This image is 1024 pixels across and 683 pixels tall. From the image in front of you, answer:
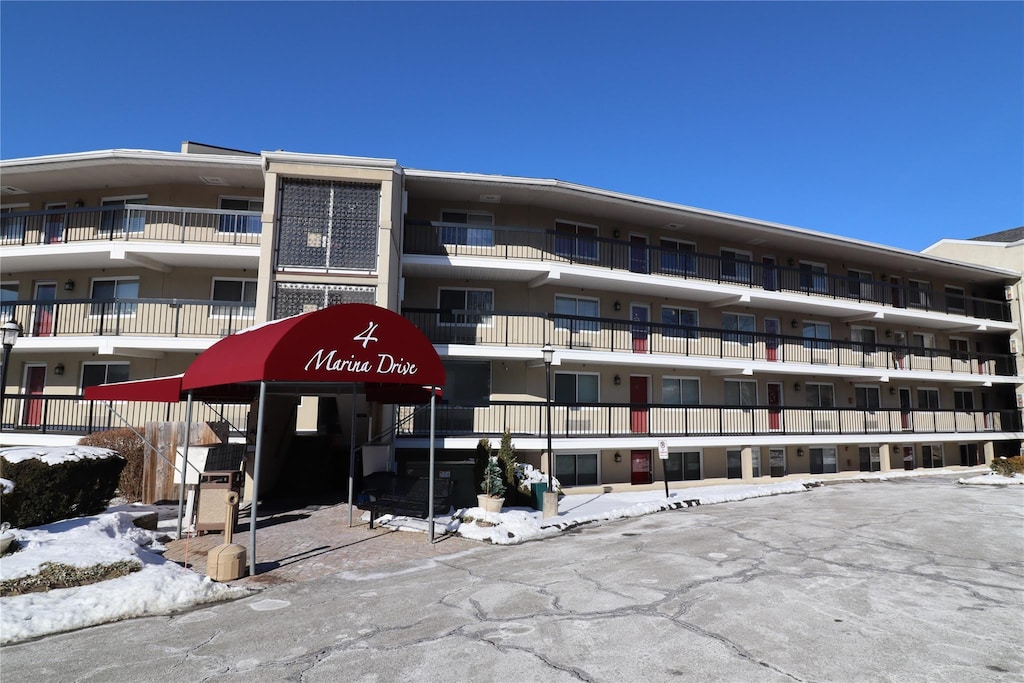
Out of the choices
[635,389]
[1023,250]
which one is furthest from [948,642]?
[1023,250]

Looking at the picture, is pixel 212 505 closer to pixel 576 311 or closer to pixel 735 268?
pixel 576 311

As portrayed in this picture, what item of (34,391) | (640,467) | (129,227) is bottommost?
(640,467)

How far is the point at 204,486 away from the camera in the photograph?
1139 cm

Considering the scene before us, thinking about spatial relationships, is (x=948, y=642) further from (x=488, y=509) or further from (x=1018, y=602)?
(x=488, y=509)

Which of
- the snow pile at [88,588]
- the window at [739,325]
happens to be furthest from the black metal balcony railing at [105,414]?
the window at [739,325]

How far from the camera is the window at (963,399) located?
32.6 m

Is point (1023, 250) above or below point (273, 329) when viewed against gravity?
above

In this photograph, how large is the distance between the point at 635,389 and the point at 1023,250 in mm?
28031

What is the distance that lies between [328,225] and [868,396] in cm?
2778

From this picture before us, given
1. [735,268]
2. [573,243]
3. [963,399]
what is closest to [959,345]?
[963,399]

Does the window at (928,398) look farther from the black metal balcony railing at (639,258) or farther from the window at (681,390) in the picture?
the window at (681,390)

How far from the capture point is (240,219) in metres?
20.0

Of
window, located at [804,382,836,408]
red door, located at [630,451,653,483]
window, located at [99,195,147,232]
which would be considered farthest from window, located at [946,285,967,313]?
window, located at [99,195,147,232]

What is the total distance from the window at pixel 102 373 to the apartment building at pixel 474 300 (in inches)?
3.0
